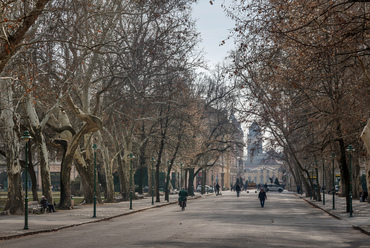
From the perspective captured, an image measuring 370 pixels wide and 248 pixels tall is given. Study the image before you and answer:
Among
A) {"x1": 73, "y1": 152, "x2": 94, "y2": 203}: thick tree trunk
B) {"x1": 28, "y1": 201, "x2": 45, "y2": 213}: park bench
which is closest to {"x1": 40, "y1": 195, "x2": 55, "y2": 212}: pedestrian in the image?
{"x1": 28, "y1": 201, "x2": 45, "y2": 213}: park bench

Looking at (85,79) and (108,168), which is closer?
(85,79)

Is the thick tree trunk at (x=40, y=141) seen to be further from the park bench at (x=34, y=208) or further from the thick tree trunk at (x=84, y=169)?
the thick tree trunk at (x=84, y=169)

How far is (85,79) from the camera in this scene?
37.1m

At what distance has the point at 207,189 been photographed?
101 metres

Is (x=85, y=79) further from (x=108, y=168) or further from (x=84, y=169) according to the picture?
(x=108, y=168)

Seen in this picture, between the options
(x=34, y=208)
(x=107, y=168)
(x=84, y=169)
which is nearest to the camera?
(x=34, y=208)

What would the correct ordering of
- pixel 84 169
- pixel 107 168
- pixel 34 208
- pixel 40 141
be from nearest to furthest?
1. pixel 34 208
2. pixel 40 141
3. pixel 84 169
4. pixel 107 168

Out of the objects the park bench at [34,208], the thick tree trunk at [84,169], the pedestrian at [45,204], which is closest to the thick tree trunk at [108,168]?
the thick tree trunk at [84,169]

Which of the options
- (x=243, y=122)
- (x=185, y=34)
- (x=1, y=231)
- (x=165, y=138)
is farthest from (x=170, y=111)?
(x=1, y=231)

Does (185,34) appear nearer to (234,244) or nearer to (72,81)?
(72,81)

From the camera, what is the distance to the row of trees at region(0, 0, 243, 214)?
87.8ft

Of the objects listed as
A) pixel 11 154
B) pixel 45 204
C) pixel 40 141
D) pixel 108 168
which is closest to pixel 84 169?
pixel 108 168

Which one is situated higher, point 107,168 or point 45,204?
point 107,168

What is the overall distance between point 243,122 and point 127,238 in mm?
29478
